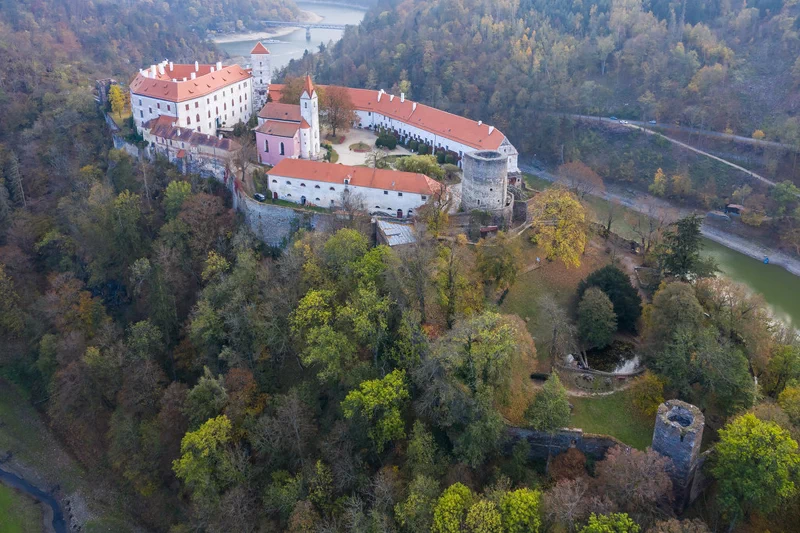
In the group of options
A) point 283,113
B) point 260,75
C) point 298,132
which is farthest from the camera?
point 260,75

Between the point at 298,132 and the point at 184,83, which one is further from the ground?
the point at 184,83

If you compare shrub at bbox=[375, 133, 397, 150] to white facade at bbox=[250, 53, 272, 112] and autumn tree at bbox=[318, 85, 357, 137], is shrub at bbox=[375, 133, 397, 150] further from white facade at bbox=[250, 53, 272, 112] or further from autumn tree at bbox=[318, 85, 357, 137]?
white facade at bbox=[250, 53, 272, 112]

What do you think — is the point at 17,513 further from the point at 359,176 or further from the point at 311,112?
the point at 311,112

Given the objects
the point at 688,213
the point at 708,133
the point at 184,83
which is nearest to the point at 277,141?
the point at 184,83

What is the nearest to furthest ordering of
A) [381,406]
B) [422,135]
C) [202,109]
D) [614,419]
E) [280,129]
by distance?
[381,406] → [614,419] → [280,129] → [202,109] → [422,135]

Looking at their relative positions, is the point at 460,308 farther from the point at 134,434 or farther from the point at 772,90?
the point at 772,90

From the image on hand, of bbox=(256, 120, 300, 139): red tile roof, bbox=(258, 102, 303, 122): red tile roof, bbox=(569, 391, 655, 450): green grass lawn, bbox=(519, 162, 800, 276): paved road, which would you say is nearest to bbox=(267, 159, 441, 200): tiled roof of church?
bbox=(256, 120, 300, 139): red tile roof

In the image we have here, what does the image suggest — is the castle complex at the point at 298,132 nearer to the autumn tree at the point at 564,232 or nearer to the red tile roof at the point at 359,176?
the red tile roof at the point at 359,176
